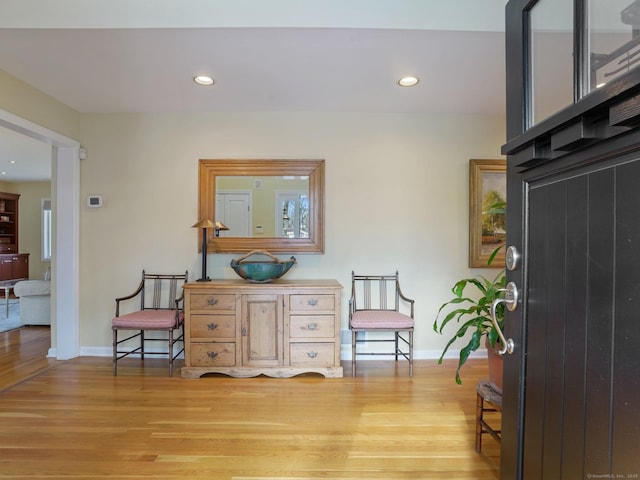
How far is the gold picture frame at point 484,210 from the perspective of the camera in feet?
10.9

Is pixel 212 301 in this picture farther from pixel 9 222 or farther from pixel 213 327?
pixel 9 222

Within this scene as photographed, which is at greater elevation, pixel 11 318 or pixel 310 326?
pixel 310 326

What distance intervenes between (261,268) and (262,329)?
53cm

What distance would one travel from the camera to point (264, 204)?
3.33 metres

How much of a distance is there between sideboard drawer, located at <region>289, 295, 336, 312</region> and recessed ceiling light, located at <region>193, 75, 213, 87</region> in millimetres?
1890

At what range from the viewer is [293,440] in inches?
76.3

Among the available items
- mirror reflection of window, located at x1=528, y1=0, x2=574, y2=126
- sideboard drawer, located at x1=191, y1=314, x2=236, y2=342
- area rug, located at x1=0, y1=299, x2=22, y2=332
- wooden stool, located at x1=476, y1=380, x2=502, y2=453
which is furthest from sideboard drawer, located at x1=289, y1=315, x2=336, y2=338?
area rug, located at x1=0, y1=299, x2=22, y2=332

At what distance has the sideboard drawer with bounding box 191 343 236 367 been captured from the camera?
2.85 meters

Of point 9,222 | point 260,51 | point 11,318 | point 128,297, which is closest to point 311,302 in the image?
point 128,297

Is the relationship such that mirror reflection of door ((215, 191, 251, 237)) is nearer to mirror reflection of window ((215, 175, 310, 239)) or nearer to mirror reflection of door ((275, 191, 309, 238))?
mirror reflection of window ((215, 175, 310, 239))

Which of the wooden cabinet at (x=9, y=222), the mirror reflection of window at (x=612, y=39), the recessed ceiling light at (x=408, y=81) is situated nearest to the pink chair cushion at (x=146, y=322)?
the recessed ceiling light at (x=408, y=81)

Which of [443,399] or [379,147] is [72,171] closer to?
[379,147]

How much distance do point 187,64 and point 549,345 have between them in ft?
8.92

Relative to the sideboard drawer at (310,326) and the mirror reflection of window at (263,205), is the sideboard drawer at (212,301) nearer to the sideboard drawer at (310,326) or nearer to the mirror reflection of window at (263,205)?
the sideboard drawer at (310,326)
